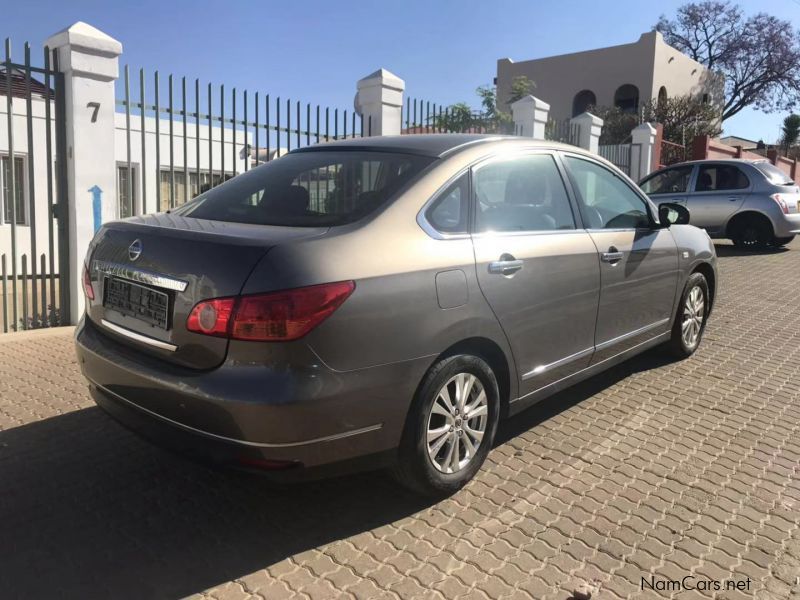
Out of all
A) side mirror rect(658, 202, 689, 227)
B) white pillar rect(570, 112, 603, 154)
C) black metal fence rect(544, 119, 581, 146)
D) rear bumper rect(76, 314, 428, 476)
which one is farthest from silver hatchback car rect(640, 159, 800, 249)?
rear bumper rect(76, 314, 428, 476)

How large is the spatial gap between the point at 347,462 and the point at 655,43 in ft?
103

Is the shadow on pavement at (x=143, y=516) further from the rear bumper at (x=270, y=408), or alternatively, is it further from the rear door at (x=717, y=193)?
the rear door at (x=717, y=193)

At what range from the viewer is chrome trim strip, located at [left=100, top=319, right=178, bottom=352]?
275cm

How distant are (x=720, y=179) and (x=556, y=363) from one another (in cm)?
1044

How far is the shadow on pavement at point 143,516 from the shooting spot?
8.66 feet

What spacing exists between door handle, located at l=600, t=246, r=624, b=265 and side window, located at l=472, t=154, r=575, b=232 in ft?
0.98

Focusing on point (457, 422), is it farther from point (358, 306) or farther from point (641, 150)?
point (641, 150)

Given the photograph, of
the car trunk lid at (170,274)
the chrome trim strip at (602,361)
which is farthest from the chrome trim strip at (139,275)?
the chrome trim strip at (602,361)

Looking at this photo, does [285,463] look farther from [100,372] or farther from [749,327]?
[749,327]

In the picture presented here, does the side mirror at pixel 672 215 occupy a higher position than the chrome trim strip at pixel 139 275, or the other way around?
the side mirror at pixel 672 215

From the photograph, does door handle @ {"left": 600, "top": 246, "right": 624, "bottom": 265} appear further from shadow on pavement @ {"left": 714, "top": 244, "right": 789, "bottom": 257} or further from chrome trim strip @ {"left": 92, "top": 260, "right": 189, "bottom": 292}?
shadow on pavement @ {"left": 714, "top": 244, "right": 789, "bottom": 257}

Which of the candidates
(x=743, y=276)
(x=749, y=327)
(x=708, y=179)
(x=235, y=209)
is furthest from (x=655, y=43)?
(x=235, y=209)

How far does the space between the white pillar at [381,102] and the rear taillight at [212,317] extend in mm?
6800

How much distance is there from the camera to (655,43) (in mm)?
29625
